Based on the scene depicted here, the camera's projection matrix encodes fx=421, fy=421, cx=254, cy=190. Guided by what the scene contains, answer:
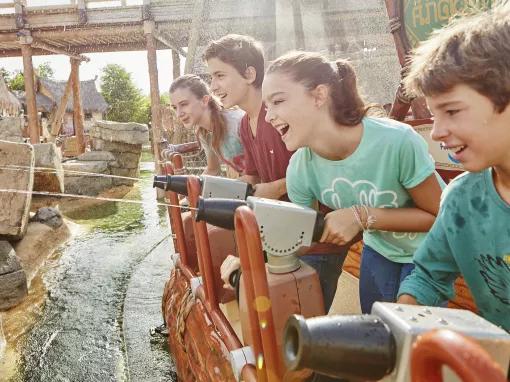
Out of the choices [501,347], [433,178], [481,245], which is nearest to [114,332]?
[433,178]

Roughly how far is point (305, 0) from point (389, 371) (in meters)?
6.92

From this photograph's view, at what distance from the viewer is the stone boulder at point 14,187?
4.49 m

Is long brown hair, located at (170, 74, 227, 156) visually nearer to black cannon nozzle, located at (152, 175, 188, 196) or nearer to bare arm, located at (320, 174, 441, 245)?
black cannon nozzle, located at (152, 175, 188, 196)

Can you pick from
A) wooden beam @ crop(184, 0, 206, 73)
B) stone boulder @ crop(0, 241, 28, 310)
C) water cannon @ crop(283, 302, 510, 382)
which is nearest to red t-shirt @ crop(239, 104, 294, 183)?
water cannon @ crop(283, 302, 510, 382)

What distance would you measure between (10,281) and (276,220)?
3.53m

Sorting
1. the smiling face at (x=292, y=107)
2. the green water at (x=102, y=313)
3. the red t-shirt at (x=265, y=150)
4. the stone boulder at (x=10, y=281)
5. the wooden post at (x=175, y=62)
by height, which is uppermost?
the wooden post at (x=175, y=62)

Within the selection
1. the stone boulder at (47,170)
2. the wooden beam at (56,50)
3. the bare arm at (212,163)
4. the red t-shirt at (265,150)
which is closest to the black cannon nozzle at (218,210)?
the red t-shirt at (265,150)

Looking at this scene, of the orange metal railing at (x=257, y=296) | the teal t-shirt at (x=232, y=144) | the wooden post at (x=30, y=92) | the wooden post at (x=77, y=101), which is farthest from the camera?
the wooden post at (x=77, y=101)

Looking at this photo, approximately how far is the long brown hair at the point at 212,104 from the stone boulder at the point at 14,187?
2.82 meters

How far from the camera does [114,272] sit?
4.56 meters

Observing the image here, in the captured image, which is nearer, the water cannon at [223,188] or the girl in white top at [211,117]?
the water cannon at [223,188]

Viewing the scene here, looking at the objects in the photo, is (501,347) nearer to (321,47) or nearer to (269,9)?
(321,47)

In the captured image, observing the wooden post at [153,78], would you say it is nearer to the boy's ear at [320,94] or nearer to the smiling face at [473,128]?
the boy's ear at [320,94]

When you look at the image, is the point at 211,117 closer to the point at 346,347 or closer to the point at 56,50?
the point at 346,347
